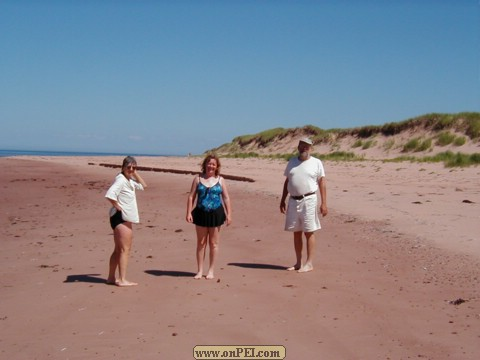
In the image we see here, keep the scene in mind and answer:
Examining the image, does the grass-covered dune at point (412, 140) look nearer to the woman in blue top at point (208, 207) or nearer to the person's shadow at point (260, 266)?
the person's shadow at point (260, 266)

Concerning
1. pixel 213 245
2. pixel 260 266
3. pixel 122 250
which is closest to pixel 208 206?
pixel 213 245

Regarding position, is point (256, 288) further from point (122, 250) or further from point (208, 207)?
point (122, 250)

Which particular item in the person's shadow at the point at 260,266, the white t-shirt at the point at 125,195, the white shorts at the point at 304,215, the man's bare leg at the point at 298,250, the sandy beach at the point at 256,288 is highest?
the white t-shirt at the point at 125,195

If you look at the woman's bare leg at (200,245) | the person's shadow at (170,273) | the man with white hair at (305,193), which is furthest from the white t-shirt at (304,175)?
the person's shadow at (170,273)

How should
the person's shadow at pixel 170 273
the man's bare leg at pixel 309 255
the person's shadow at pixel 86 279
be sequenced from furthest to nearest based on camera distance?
the man's bare leg at pixel 309 255, the person's shadow at pixel 170 273, the person's shadow at pixel 86 279

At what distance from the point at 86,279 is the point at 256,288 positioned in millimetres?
2047

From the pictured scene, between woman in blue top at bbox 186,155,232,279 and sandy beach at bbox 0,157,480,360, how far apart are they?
36 centimetres

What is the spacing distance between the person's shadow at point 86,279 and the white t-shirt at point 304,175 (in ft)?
8.42

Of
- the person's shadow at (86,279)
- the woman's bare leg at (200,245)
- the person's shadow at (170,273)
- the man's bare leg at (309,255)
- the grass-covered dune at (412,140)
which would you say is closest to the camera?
the person's shadow at (86,279)

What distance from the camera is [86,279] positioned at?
23.3ft

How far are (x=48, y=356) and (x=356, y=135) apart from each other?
35402 mm

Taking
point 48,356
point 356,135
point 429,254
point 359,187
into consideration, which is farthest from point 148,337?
point 356,135

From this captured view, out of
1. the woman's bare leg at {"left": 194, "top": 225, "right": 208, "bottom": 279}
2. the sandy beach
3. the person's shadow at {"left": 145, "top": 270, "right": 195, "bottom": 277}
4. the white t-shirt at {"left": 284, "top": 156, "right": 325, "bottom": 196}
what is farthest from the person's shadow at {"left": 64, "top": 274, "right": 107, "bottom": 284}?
the white t-shirt at {"left": 284, "top": 156, "right": 325, "bottom": 196}

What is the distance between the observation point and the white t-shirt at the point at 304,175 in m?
7.52
